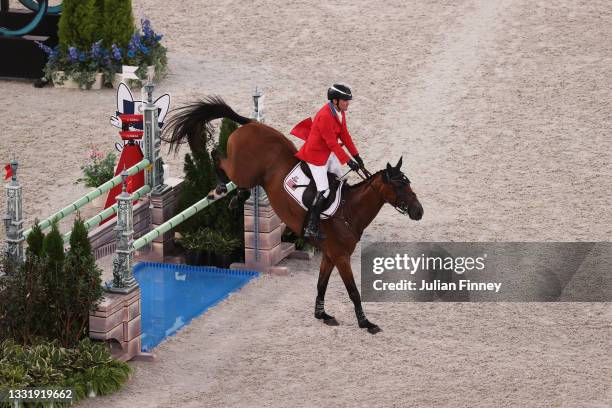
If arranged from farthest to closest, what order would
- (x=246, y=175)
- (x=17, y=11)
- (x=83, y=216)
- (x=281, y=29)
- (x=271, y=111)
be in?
(x=281, y=29), (x=17, y=11), (x=271, y=111), (x=83, y=216), (x=246, y=175)

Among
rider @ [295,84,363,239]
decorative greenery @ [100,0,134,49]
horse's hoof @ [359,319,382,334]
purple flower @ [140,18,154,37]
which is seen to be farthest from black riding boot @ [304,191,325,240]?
purple flower @ [140,18,154,37]

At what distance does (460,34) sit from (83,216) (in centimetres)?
1054

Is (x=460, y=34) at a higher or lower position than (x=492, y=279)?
higher

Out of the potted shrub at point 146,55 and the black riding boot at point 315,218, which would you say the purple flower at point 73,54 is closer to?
the potted shrub at point 146,55

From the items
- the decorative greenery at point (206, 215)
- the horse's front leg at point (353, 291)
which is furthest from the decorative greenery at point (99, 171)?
the horse's front leg at point (353, 291)

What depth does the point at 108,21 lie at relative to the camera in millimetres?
27641

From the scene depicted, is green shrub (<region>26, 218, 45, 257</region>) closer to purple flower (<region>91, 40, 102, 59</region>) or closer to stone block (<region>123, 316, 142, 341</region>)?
stone block (<region>123, 316, 142, 341</region>)

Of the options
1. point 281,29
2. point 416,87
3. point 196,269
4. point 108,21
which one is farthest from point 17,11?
point 196,269

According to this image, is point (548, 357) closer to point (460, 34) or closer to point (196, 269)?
point (196, 269)

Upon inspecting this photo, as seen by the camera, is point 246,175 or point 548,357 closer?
point 548,357

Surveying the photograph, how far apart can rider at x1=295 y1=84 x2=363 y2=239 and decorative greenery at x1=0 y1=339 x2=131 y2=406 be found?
3046 millimetres

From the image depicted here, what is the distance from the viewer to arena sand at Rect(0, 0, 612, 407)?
16.8 m

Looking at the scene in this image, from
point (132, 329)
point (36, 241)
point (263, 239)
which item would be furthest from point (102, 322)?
point (263, 239)

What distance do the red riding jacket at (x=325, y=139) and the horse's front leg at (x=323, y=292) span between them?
1230 mm
